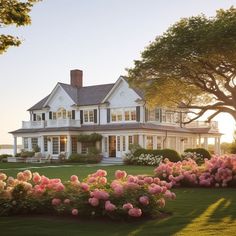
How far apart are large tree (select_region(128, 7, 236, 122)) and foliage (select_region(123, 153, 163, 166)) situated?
14.4m

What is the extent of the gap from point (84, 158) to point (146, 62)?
24244 millimetres

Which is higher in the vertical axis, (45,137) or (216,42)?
(216,42)

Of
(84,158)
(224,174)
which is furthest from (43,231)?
(84,158)

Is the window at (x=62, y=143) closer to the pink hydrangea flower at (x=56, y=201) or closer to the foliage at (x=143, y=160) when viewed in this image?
the foliage at (x=143, y=160)

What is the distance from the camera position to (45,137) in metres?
52.0

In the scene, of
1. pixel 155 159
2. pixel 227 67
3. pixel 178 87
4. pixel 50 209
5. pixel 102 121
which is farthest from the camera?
pixel 102 121

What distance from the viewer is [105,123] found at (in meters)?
49.9

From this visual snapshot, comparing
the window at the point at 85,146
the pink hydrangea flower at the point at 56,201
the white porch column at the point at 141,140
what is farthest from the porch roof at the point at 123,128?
the pink hydrangea flower at the point at 56,201

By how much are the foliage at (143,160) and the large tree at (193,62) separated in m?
14.4

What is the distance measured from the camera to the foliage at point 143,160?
39441mm

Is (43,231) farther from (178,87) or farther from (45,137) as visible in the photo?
(45,137)

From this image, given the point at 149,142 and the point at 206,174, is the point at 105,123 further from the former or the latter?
the point at 206,174

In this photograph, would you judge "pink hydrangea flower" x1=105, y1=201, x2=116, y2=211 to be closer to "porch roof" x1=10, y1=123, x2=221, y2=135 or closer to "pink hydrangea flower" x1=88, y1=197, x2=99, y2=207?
"pink hydrangea flower" x1=88, y1=197, x2=99, y2=207

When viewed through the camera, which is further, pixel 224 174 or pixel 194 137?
pixel 194 137
